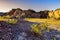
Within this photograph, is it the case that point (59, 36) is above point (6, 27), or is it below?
below

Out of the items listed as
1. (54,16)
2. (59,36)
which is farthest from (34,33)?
(54,16)

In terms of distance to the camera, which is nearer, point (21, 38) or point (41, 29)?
point (21, 38)

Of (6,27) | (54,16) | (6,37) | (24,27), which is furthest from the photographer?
(54,16)

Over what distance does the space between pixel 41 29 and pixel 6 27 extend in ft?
5.88

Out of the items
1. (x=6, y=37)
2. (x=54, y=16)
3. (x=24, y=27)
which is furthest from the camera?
(x=54, y=16)

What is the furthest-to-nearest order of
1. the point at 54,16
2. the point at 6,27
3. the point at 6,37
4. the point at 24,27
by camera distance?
the point at 54,16 → the point at 24,27 → the point at 6,27 → the point at 6,37

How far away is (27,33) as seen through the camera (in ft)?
29.5

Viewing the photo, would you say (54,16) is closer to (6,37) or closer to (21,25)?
(21,25)

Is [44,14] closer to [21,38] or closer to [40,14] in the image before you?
[40,14]

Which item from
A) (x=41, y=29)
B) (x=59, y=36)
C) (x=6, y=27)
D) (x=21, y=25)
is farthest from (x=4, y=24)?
(x=59, y=36)

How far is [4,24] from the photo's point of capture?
9.09m

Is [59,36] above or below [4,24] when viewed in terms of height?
below

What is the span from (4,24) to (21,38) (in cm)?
109

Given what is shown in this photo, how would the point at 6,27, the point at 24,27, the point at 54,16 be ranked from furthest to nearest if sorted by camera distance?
the point at 54,16 < the point at 24,27 < the point at 6,27
